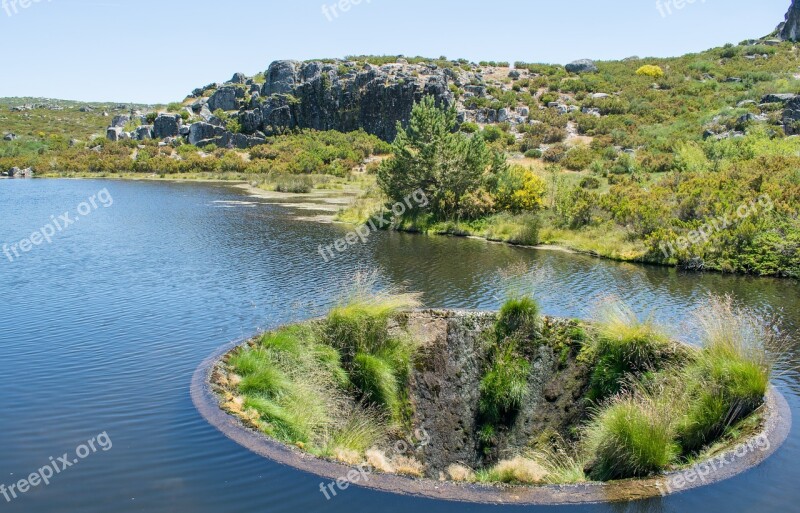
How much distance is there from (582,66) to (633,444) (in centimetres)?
8980

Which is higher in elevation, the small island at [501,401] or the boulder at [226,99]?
the boulder at [226,99]

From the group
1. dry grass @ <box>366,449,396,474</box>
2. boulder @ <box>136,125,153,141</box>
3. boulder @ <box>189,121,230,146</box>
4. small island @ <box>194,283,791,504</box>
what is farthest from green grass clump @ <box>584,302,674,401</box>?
boulder @ <box>136,125,153,141</box>

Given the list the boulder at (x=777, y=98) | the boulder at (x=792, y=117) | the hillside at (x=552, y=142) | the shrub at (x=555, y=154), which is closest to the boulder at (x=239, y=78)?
the hillside at (x=552, y=142)

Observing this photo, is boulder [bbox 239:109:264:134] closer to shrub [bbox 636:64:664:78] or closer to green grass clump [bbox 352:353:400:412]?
shrub [bbox 636:64:664:78]

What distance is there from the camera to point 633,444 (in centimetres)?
912

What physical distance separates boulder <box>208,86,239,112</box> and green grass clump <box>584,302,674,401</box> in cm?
9857

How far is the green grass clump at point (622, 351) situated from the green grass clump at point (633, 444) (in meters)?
2.97

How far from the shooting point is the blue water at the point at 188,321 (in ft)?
27.5

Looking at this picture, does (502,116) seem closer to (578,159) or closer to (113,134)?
(578,159)

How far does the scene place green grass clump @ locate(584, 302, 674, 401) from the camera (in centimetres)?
1297

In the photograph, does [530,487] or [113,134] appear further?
[113,134]

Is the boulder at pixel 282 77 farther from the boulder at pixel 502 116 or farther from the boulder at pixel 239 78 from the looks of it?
the boulder at pixel 502 116

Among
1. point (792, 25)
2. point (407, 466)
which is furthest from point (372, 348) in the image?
point (792, 25)

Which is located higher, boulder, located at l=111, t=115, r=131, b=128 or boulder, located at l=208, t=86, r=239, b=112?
boulder, located at l=208, t=86, r=239, b=112
